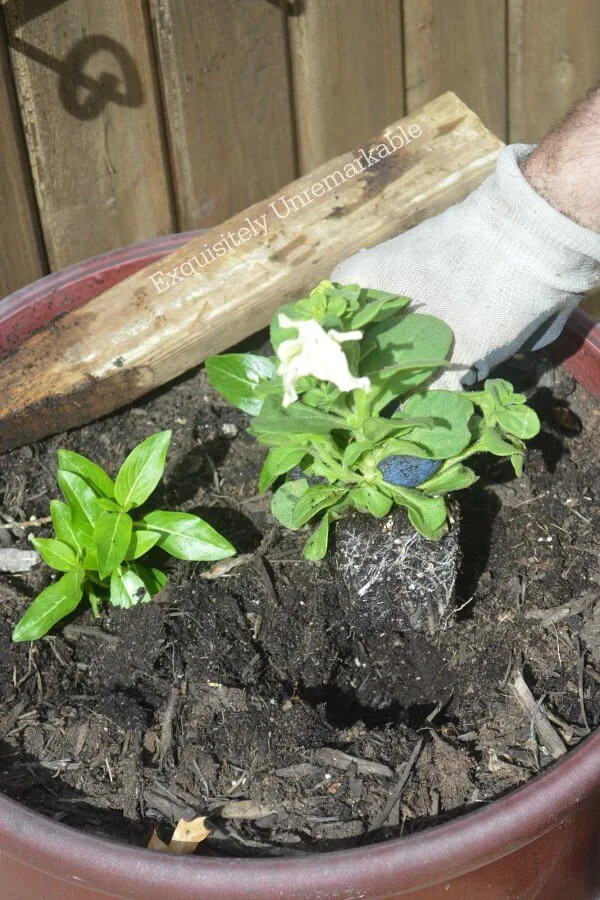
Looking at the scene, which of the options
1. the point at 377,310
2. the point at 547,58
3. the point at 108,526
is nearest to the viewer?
the point at 377,310

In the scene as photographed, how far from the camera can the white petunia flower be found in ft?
2.53

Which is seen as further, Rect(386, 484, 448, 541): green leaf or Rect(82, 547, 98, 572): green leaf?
Rect(82, 547, 98, 572): green leaf

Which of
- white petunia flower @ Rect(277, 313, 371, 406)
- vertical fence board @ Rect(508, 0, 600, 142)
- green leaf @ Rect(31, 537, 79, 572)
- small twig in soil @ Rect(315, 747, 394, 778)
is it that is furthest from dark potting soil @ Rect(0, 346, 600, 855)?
vertical fence board @ Rect(508, 0, 600, 142)

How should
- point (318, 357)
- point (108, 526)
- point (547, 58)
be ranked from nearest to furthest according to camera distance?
point (318, 357)
point (108, 526)
point (547, 58)

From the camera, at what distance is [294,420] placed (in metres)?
0.94

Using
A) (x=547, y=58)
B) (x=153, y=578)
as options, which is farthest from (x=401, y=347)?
(x=547, y=58)

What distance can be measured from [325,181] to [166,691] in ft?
2.85

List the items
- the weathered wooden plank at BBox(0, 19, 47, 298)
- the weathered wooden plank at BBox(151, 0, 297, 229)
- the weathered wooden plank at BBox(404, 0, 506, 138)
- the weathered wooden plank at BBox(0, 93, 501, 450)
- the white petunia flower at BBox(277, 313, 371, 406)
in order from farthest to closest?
1. the weathered wooden plank at BBox(404, 0, 506, 138)
2. the weathered wooden plank at BBox(151, 0, 297, 229)
3. the weathered wooden plank at BBox(0, 19, 47, 298)
4. the weathered wooden plank at BBox(0, 93, 501, 450)
5. the white petunia flower at BBox(277, 313, 371, 406)

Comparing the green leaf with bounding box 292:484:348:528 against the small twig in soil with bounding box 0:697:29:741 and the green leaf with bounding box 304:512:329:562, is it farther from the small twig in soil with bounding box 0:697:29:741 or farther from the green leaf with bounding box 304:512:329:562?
the small twig in soil with bounding box 0:697:29:741

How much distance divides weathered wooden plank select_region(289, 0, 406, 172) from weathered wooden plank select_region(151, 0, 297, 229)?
43mm

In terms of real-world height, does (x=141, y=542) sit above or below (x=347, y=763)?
above

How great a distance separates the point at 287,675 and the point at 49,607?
32 cm

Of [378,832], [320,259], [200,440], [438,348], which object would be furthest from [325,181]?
[378,832]

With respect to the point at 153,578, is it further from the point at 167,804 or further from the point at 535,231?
the point at 535,231
